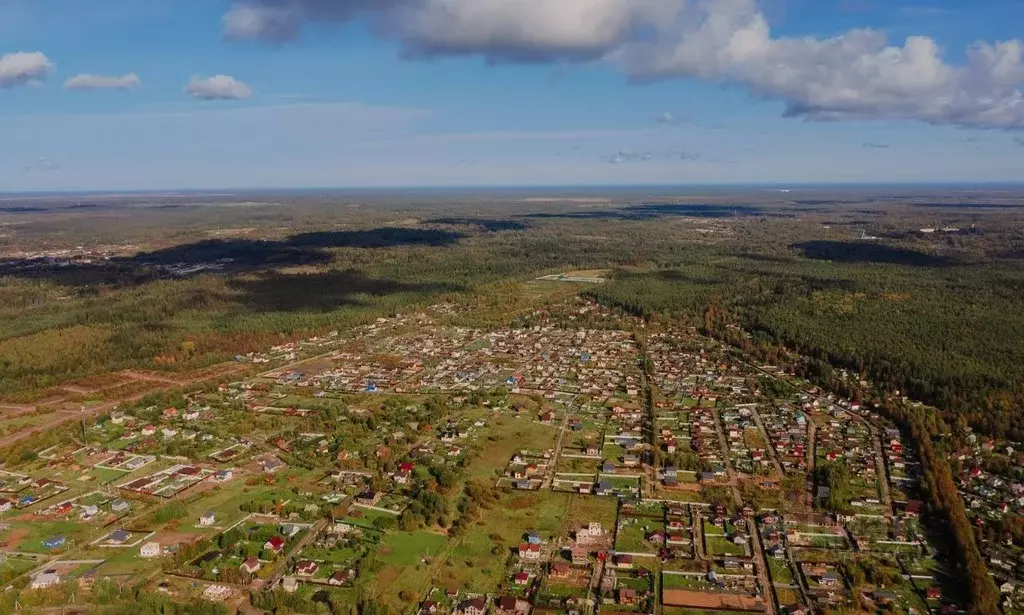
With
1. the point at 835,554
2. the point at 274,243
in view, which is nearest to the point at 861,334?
the point at 835,554

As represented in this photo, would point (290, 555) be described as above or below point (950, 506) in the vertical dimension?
below

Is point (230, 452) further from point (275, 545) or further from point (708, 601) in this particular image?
point (708, 601)

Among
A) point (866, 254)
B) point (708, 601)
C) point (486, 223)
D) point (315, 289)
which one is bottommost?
point (708, 601)

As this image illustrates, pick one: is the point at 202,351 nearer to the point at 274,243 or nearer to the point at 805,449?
the point at 805,449

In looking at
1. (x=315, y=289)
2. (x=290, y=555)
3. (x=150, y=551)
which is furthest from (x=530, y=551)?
(x=315, y=289)

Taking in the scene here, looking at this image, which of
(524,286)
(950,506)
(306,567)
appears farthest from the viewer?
(524,286)
